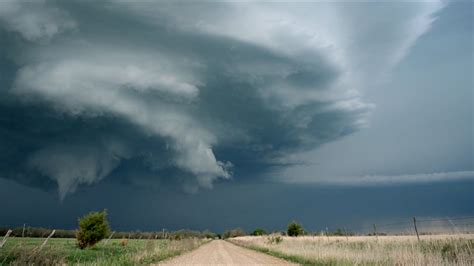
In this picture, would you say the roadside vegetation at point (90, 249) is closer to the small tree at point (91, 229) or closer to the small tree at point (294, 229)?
the small tree at point (91, 229)

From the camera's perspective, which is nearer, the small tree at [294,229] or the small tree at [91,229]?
the small tree at [91,229]

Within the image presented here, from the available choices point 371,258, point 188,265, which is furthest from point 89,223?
point 371,258

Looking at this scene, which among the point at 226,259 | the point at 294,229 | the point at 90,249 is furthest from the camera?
the point at 294,229

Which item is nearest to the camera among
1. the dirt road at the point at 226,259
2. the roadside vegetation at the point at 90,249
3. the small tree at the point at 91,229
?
the roadside vegetation at the point at 90,249

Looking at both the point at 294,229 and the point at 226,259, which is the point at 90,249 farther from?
the point at 294,229

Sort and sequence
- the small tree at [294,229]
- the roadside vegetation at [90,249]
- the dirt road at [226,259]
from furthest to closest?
1. the small tree at [294,229]
2. the dirt road at [226,259]
3. the roadside vegetation at [90,249]

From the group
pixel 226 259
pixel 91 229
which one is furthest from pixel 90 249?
pixel 226 259

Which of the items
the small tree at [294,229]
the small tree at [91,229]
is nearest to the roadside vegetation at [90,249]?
the small tree at [91,229]

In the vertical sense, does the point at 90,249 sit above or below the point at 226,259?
above

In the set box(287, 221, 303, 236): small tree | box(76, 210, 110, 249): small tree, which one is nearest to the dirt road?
box(76, 210, 110, 249): small tree

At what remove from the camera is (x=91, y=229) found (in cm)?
4459

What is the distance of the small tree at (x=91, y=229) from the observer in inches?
1736

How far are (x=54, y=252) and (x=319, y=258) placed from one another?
14.7 m

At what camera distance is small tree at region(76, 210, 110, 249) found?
1736 inches
